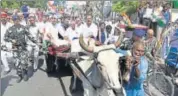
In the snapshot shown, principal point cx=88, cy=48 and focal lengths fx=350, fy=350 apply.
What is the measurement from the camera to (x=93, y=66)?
6195 millimetres

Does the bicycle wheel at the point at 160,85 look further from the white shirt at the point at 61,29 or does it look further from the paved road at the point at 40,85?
the white shirt at the point at 61,29

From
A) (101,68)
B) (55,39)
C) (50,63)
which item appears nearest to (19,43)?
(55,39)

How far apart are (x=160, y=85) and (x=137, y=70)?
2.83 metres

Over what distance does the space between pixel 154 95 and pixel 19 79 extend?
12.9 feet

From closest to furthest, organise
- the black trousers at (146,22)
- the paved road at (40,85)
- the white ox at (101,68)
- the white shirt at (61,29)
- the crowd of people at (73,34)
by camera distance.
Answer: the white ox at (101,68)
the crowd of people at (73,34)
the paved road at (40,85)
the white shirt at (61,29)
the black trousers at (146,22)

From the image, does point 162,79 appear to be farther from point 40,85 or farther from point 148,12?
point 148,12

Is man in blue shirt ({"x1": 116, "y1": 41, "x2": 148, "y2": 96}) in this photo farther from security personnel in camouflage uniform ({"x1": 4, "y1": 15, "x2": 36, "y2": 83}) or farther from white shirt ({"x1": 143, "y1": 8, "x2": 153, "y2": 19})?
white shirt ({"x1": 143, "y1": 8, "x2": 153, "y2": 19})

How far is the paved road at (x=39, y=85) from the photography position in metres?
8.54

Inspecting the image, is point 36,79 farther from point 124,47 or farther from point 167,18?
point 167,18

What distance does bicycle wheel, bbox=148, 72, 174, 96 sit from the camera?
749 cm


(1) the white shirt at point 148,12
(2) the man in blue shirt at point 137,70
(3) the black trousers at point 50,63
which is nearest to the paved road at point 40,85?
(3) the black trousers at point 50,63

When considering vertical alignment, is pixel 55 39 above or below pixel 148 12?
below

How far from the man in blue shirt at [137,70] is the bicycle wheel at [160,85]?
2093mm

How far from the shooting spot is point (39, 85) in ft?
30.5
